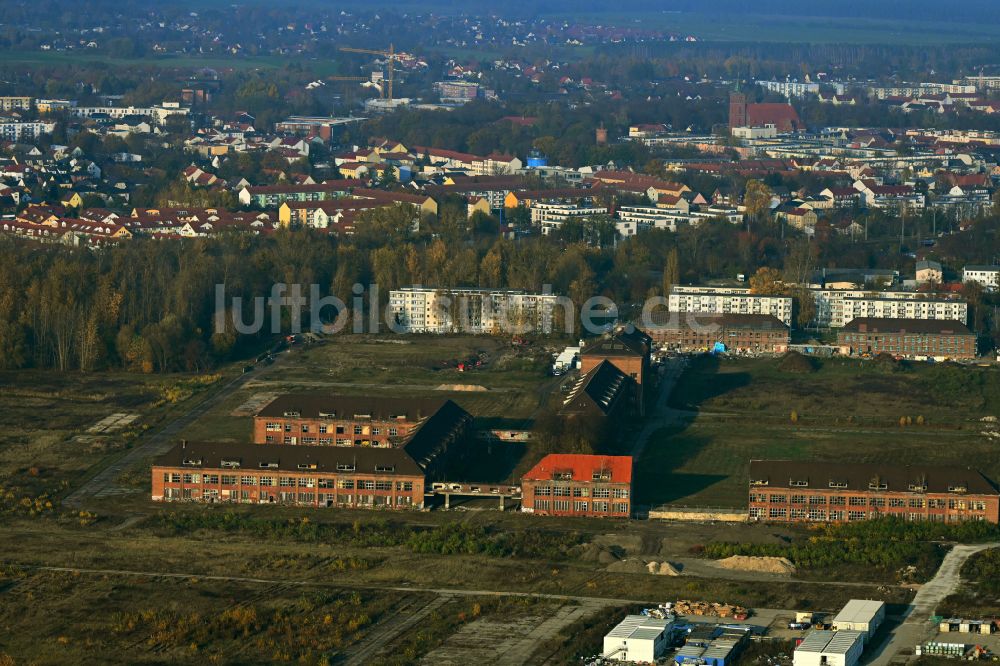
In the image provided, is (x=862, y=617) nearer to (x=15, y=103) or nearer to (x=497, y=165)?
(x=497, y=165)

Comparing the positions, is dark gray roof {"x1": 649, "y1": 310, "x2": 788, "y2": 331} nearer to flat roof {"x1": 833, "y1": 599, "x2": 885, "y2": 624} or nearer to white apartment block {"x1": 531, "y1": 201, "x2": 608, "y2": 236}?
white apartment block {"x1": 531, "y1": 201, "x2": 608, "y2": 236}

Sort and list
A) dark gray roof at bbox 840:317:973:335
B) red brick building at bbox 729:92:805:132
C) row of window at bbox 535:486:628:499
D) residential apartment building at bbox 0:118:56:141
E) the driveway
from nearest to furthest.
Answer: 1. the driveway
2. row of window at bbox 535:486:628:499
3. dark gray roof at bbox 840:317:973:335
4. residential apartment building at bbox 0:118:56:141
5. red brick building at bbox 729:92:805:132

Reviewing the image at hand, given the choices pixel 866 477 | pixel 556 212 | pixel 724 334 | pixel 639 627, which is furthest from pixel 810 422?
pixel 556 212

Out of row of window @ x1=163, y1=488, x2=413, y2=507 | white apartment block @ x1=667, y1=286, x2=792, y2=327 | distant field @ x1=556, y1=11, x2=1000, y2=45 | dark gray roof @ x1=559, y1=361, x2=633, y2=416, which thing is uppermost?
distant field @ x1=556, y1=11, x2=1000, y2=45

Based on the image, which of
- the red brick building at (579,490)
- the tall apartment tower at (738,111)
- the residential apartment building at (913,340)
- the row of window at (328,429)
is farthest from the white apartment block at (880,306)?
the tall apartment tower at (738,111)

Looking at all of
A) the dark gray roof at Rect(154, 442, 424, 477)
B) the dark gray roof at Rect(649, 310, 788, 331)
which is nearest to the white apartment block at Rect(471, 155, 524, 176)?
the dark gray roof at Rect(649, 310, 788, 331)

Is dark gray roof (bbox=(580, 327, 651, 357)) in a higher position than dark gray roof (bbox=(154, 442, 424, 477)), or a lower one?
higher

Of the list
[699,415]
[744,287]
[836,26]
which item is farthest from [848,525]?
[836,26]

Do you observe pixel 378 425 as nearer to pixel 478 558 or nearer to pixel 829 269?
pixel 478 558
